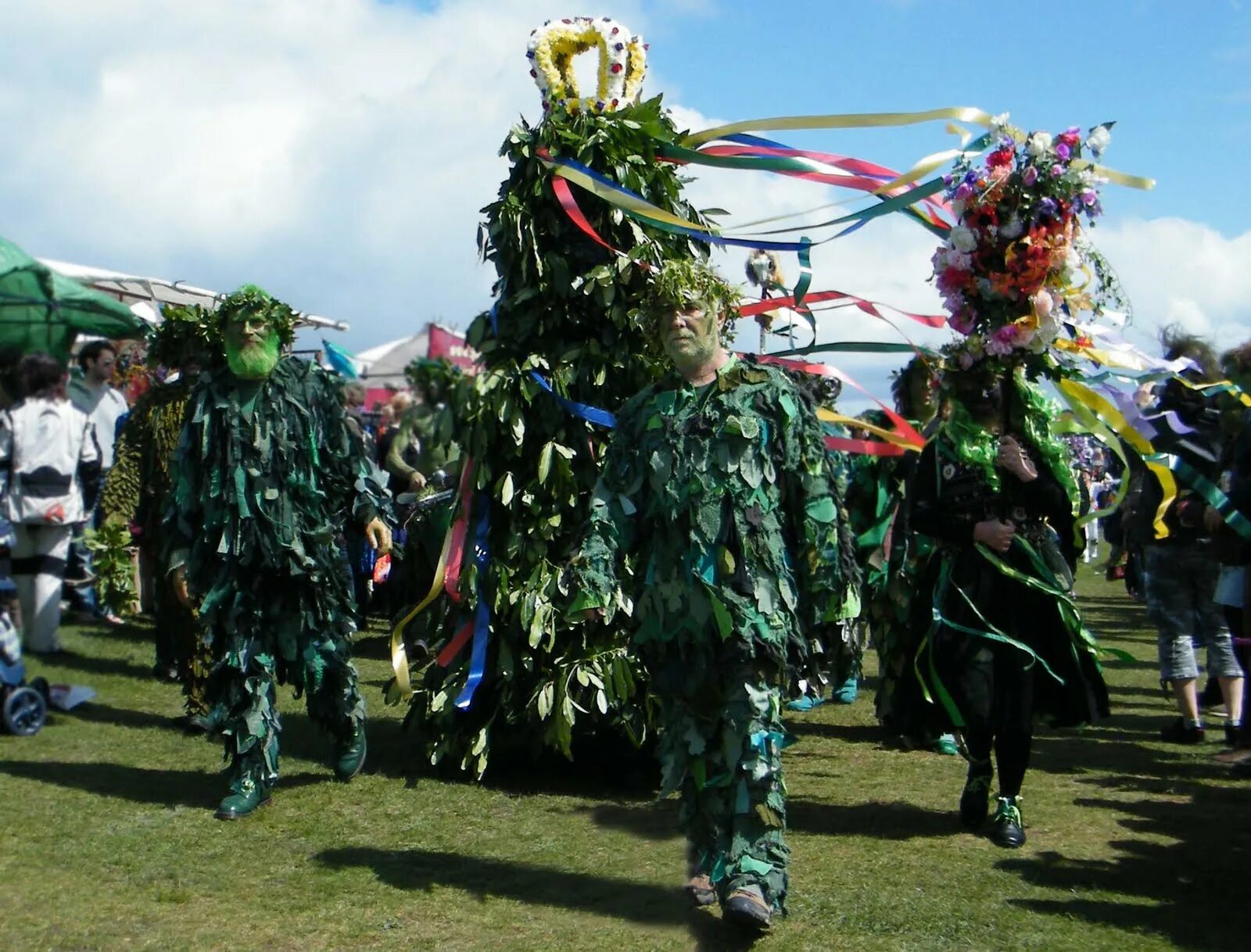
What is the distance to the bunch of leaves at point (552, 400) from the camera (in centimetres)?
632

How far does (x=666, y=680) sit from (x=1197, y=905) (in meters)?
2.07

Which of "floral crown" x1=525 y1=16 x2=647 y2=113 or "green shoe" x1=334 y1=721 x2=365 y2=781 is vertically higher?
"floral crown" x1=525 y1=16 x2=647 y2=113

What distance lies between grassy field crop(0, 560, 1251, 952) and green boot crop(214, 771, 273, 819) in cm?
10

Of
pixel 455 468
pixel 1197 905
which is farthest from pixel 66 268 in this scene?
pixel 1197 905

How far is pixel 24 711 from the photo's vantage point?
7957mm

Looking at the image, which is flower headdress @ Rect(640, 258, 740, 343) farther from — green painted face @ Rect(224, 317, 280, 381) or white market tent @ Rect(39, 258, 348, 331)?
white market tent @ Rect(39, 258, 348, 331)

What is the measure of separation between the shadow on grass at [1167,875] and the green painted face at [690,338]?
223cm

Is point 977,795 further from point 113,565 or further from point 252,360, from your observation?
point 113,565

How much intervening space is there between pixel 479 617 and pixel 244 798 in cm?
130

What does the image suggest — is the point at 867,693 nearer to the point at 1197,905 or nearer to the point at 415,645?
the point at 415,645

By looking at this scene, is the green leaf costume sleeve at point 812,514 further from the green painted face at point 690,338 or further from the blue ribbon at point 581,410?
the blue ribbon at point 581,410

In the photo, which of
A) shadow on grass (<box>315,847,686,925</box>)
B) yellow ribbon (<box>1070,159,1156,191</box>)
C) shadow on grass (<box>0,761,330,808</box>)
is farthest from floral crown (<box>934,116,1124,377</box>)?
shadow on grass (<box>0,761,330,808</box>)

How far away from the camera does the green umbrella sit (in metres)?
13.2

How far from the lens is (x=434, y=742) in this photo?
6.74 m
